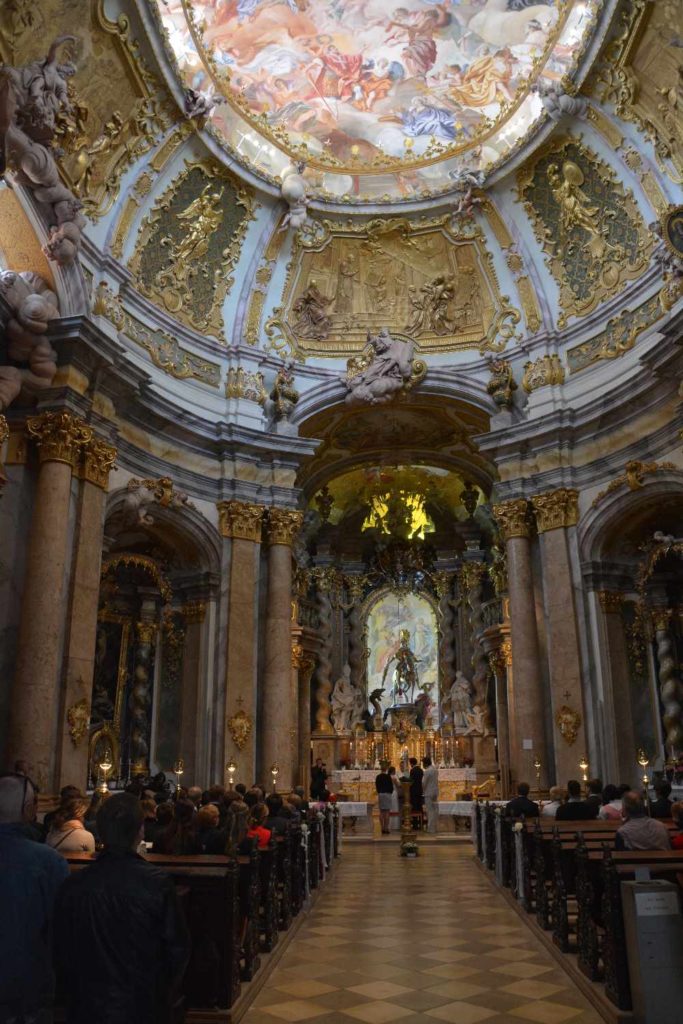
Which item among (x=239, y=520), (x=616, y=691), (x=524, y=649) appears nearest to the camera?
(x=616, y=691)

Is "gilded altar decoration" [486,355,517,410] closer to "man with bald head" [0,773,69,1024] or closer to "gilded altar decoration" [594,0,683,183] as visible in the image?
"gilded altar decoration" [594,0,683,183]

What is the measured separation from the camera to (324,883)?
12.0 metres

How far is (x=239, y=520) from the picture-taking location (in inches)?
699

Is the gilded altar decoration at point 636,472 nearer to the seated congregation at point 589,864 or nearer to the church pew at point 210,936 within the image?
the seated congregation at point 589,864

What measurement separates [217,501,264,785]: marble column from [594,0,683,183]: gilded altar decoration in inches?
395

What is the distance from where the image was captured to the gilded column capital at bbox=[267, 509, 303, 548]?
18.2 meters

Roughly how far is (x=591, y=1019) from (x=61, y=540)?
9418 mm

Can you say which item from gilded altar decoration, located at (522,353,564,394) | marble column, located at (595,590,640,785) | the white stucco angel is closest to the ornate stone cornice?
marble column, located at (595,590,640,785)

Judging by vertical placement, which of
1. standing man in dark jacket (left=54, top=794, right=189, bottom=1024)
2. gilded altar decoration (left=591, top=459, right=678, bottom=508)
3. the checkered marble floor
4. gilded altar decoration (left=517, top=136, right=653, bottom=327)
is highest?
gilded altar decoration (left=517, top=136, right=653, bottom=327)

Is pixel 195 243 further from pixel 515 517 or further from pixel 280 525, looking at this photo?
A: pixel 515 517

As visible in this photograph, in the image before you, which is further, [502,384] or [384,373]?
[384,373]

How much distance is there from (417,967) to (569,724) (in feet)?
32.4

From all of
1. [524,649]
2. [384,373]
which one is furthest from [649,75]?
[524,649]

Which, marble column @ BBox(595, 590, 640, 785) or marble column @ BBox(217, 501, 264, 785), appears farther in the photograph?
marble column @ BBox(217, 501, 264, 785)
